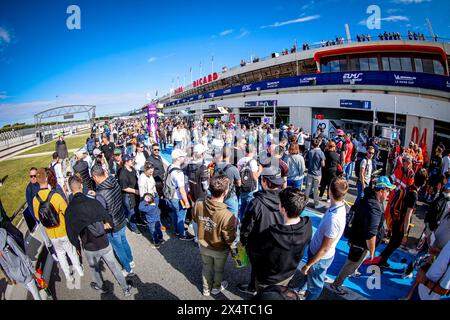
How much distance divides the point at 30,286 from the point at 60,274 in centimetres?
114

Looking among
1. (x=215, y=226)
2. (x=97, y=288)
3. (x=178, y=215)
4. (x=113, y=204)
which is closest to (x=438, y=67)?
(x=178, y=215)

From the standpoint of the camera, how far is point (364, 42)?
20.9 meters

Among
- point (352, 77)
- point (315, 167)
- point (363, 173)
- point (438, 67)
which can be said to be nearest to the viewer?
point (363, 173)

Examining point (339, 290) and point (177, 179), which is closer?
point (339, 290)

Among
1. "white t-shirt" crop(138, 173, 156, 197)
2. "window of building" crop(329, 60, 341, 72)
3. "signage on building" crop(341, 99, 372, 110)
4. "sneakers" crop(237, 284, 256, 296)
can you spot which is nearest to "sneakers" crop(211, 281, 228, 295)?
"sneakers" crop(237, 284, 256, 296)

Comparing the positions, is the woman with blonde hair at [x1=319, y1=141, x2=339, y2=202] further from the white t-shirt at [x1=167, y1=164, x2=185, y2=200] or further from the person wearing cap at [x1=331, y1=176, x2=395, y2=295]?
the white t-shirt at [x1=167, y1=164, x2=185, y2=200]

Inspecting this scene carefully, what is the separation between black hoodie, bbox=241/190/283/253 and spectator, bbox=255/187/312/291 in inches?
4.4

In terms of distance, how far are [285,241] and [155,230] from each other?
120 inches

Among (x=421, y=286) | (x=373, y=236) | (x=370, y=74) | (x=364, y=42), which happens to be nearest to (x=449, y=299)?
(x=421, y=286)

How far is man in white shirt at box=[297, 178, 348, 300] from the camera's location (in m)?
2.49

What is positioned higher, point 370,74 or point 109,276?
point 370,74

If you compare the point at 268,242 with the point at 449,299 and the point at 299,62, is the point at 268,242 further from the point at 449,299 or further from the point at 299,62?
the point at 299,62

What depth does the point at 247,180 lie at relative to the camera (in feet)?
15.0

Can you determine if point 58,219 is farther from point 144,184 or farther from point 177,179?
point 177,179
